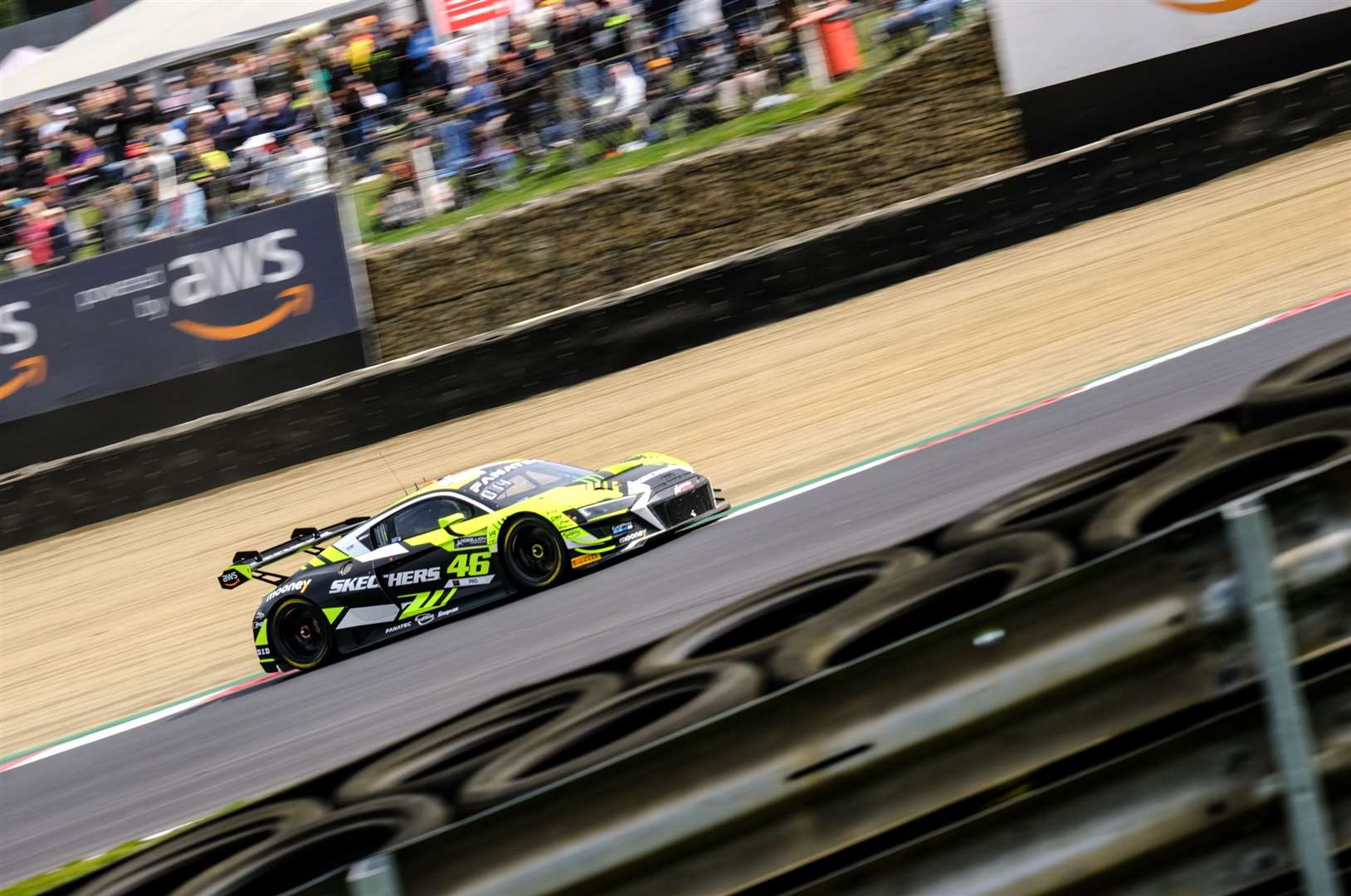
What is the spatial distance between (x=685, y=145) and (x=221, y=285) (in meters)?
5.36

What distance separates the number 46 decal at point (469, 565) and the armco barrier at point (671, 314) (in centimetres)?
553

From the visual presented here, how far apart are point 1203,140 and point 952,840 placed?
13.9 meters

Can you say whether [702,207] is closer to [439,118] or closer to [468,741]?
[439,118]

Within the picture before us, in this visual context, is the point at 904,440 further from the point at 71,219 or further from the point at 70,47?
the point at 70,47

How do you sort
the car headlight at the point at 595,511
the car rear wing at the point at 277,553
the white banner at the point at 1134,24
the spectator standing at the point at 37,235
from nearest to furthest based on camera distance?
the car headlight at the point at 595,511, the car rear wing at the point at 277,553, the white banner at the point at 1134,24, the spectator standing at the point at 37,235

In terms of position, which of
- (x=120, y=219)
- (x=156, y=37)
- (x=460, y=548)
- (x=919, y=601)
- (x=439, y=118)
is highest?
(x=156, y=37)

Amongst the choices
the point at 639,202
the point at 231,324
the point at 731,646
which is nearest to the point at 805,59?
the point at 639,202

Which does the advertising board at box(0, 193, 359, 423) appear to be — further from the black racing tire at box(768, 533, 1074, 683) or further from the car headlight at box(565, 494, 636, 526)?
the black racing tire at box(768, 533, 1074, 683)

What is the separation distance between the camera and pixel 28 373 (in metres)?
15.7

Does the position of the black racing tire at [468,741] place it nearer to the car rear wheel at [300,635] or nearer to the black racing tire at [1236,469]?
the black racing tire at [1236,469]

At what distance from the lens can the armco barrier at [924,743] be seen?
2.39 metres

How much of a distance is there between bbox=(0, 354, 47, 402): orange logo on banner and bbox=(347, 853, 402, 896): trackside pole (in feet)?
48.8

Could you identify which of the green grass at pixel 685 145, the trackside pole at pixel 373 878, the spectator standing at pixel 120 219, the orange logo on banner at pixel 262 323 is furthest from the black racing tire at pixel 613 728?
the spectator standing at pixel 120 219

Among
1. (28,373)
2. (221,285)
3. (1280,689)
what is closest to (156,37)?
(221,285)
